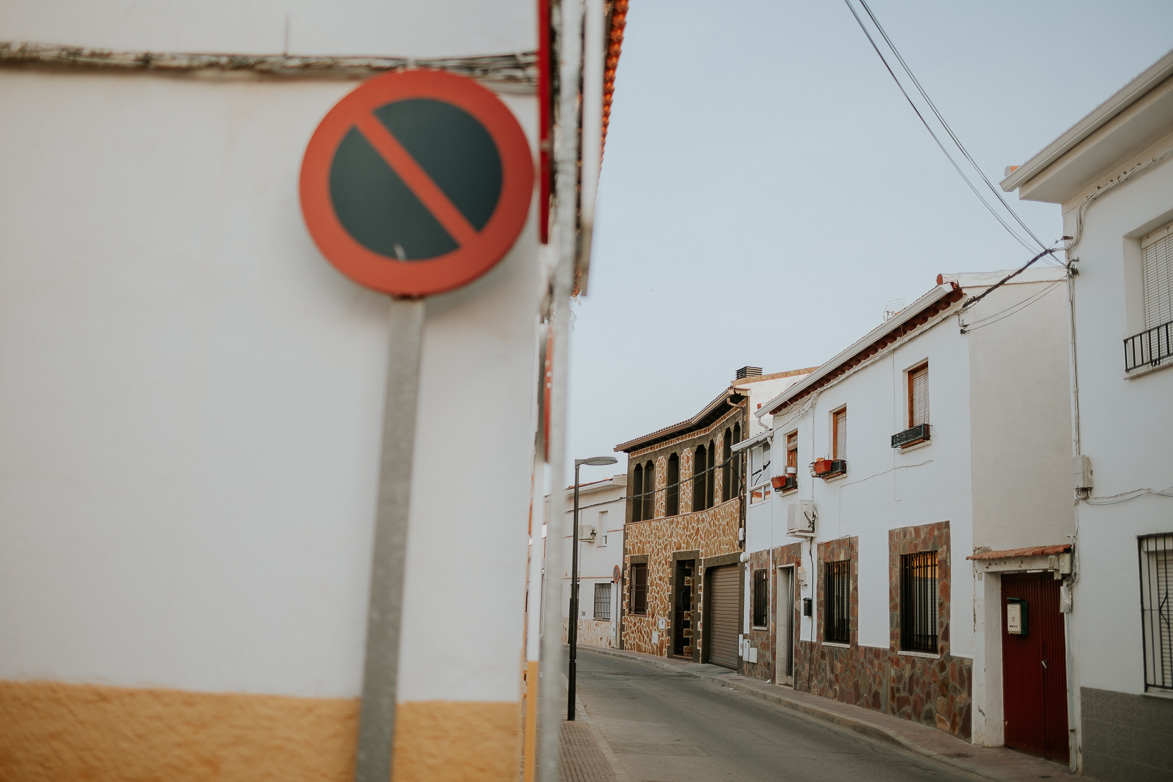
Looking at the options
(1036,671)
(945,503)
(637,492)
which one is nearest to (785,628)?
(945,503)

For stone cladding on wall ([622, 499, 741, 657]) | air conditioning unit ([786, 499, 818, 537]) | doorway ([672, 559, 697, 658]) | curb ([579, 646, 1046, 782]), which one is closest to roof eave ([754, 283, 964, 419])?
air conditioning unit ([786, 499, 818, 537])

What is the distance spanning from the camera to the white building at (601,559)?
35094mm

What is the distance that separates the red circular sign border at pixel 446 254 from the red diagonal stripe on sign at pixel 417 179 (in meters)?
0.04

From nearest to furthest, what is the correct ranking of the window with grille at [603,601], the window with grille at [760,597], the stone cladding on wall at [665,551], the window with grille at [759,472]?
the window with grille at [760,597] → the window with grille at [759,472] → the stone cladding on wall at [665,551] → the window with grille at [603,601]

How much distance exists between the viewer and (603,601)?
1422 inches

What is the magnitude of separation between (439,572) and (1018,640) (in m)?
10.6

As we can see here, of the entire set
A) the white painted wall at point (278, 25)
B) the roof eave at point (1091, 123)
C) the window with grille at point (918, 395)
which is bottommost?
the white painted wall at point (278, 25)

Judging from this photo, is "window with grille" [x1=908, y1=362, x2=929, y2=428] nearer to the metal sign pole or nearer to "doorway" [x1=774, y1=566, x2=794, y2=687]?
"doorway" [x1=774, y1=566, x2=794, y2=687]

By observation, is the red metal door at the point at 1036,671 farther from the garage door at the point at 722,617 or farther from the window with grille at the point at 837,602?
the garage door at the point at 722,617

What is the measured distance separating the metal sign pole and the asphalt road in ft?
20.3

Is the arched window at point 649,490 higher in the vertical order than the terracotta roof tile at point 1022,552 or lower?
higher

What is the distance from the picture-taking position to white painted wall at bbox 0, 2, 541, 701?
324 cm

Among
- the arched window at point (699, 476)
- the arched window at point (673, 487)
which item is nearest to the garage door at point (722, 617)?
the arched window at point (699, 476)

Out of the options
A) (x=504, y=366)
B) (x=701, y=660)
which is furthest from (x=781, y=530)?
(x=504, y=366)
